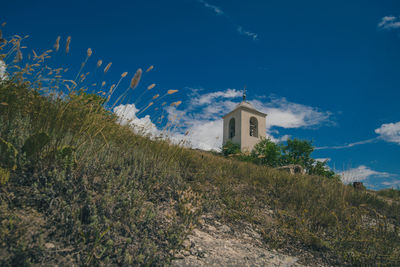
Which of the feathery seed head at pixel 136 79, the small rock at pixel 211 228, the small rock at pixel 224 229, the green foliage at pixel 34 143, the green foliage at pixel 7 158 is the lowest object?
the small rock at pixel 224 229

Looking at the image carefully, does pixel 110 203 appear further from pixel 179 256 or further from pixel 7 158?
pixel 7 158

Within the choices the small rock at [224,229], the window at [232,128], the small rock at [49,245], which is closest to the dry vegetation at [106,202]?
the small rock at [49,245]

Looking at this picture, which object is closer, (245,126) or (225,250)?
(225,250)

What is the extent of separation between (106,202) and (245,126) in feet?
95.9

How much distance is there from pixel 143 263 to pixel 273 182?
339 centimetres

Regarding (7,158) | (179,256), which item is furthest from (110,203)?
(7,158)

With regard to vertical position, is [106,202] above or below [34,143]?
below

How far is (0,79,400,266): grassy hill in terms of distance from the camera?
4.58 feet

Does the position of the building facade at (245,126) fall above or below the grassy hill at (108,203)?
above

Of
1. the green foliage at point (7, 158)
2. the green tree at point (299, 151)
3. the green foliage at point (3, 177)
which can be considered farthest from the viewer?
the green tree at point (299, 151)

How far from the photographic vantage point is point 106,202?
5.75 feet

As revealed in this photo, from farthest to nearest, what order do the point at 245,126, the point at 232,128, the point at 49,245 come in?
the point at 232,128
the point at 245,126
the point at 49,245

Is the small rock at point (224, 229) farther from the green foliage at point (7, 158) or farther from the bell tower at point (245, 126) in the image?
the bell tower at point (245, 126)

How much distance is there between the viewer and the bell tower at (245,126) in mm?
29375
